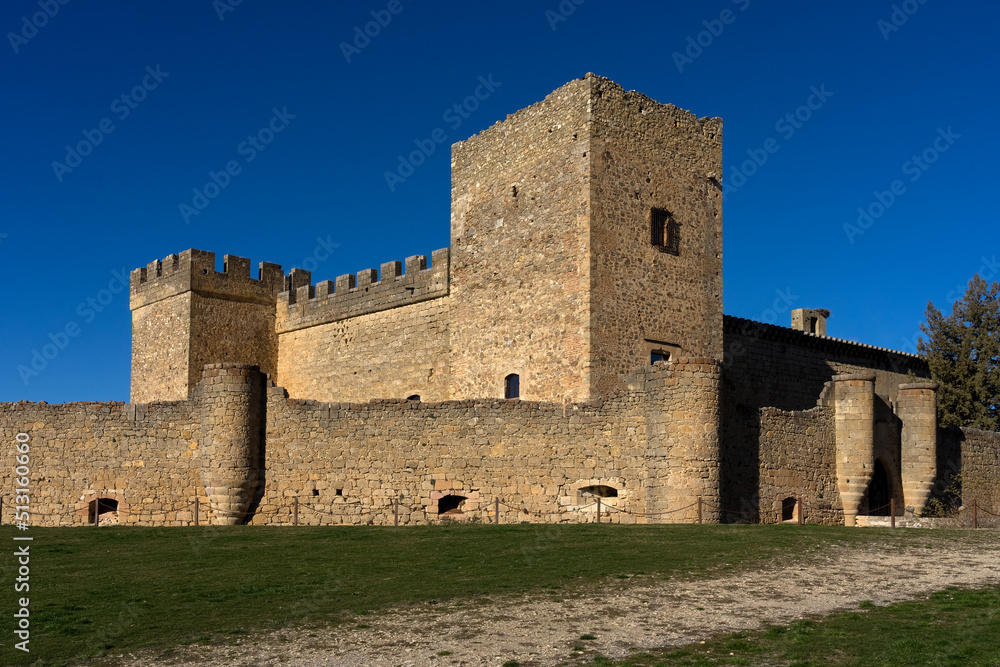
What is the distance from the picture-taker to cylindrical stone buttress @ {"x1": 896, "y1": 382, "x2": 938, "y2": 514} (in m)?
22.9

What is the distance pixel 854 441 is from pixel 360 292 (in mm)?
15410

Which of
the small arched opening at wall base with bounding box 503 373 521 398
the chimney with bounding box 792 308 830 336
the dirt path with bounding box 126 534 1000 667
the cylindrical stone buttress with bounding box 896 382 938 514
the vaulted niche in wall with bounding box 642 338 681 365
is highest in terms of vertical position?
the chimney with bounding box 792 308 830 336

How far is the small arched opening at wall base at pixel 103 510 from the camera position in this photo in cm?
2172

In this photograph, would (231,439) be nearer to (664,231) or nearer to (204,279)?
(664,231)

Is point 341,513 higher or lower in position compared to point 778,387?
lower

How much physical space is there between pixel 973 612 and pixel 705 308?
14.8m

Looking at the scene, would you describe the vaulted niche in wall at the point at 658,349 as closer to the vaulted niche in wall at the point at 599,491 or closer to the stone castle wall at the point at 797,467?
the stone castle wall at the point at 797,467

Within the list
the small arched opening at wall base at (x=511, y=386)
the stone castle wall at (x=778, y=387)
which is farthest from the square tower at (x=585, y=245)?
the stone castle wall at (x=778, y=387)

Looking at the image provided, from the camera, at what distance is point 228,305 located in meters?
33.2

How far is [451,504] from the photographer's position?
20234 mm

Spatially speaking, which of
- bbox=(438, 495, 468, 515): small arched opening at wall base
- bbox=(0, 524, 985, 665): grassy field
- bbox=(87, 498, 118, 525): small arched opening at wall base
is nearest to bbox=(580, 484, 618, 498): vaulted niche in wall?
bbox=(0, 524, 985, 665): grassy field

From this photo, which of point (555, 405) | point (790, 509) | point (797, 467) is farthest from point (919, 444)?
point (555, 405)

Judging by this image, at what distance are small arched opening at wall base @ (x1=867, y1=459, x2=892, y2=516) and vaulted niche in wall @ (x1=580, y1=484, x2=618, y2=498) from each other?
680 centimetres

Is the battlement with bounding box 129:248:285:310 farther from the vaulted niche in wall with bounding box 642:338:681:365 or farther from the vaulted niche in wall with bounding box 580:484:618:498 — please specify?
the vaulted niche in wall with bounding box 580:484:618:498
